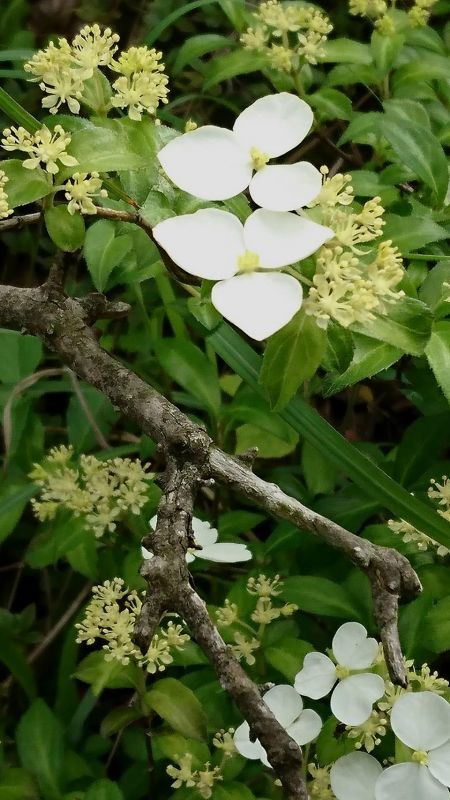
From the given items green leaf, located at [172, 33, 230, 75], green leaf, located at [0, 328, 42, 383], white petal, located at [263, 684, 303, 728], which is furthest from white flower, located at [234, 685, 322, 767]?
green leaf, located at [172, 33, 230, 75]

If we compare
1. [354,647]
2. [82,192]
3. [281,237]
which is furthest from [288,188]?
[354,647]

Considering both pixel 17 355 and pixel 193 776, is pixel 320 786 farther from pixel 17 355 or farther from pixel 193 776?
pixel 17 355

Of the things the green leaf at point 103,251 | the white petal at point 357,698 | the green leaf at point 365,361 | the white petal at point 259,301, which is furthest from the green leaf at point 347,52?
the white petal at point 357,698

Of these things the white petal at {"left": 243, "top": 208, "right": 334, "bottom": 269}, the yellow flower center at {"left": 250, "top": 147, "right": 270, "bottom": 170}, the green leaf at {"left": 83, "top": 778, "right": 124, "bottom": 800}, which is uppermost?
the yellow flower center at {"left": 250, "top": 147, "right": 270, "bottom": 170}

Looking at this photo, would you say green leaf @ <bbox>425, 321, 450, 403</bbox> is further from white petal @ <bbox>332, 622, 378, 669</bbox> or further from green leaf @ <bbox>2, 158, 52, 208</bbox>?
green leaf @ <bbox>2, 158, 52, 208</bbox>

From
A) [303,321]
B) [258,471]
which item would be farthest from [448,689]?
[258,471]
